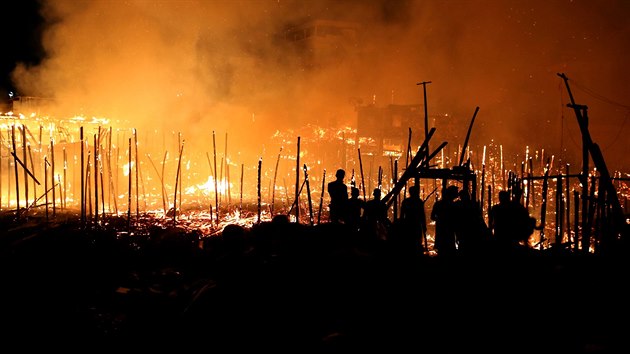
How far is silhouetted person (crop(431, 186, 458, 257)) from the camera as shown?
6938 millimetres

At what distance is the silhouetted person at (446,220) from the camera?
6.94 m

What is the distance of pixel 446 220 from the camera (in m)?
6.99

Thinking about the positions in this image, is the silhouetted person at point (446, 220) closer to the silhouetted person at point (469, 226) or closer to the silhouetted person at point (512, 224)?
the silhouetted person at point (469, 226)

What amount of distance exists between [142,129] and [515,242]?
69.6 feet

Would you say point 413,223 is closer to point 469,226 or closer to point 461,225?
point 461,225

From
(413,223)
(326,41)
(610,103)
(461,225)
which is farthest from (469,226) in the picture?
(326,41)

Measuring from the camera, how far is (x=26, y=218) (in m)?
11.5

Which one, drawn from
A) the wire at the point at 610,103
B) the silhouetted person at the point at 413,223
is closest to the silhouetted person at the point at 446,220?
the silhouetted person at the point at 413,223

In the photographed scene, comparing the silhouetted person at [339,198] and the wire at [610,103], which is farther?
the wire at [610,103]

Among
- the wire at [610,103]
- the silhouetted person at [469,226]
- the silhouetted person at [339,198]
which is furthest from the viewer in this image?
the wire at [610,103]

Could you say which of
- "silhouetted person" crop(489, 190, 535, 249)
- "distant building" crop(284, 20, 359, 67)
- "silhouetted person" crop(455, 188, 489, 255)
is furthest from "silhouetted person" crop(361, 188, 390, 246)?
"distant building" crop(284, 20, 359, 67)

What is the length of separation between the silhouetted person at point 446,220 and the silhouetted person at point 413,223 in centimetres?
32

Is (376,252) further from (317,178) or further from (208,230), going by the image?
(317,178)

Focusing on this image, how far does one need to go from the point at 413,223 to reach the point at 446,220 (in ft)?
1.99
